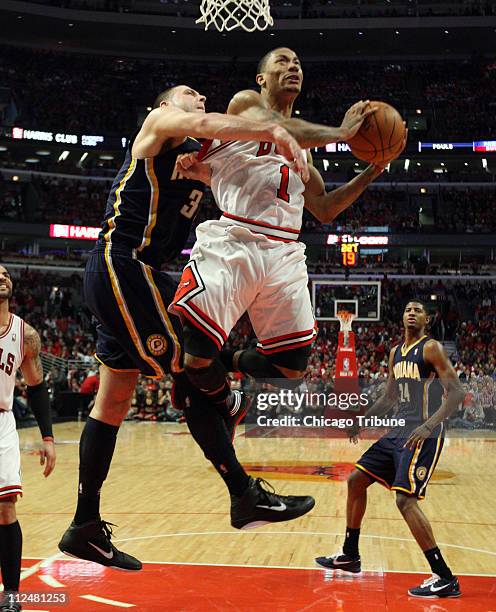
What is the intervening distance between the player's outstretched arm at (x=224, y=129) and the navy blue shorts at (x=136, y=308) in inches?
26.8

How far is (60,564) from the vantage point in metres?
6.66

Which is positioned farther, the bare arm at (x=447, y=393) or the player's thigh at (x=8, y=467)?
the bare arm at (x=447, y=393)

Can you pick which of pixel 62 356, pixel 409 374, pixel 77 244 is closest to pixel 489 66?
pixel 77 244

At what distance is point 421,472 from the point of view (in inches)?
246

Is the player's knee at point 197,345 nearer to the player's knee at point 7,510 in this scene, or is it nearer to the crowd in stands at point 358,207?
the player's knee at point 7,510

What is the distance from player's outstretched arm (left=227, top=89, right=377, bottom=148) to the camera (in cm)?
368

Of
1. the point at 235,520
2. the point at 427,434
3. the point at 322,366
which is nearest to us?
the point at 235,520

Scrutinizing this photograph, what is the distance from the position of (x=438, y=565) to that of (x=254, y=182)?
3455mm

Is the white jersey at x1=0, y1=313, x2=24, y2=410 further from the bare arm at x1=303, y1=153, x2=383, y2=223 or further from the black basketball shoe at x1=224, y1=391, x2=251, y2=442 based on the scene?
the bare arm at x1=303, y1=153, x2=383, y2=223

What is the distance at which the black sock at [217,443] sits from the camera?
157 inches

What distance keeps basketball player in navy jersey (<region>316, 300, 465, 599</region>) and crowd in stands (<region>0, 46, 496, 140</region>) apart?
99.3 ft

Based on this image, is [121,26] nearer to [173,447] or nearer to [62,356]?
[62,356]

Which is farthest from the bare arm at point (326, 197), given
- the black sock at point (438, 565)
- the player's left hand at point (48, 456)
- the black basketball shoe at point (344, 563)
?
the black basketball shoe at point (344, 563)

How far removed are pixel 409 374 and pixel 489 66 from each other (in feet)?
111
